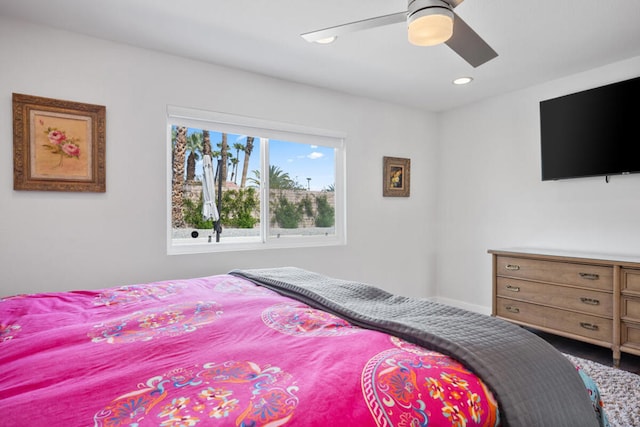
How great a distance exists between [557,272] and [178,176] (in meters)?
3.21

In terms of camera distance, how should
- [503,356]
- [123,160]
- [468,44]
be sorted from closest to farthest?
[503,356] → [468,44] → [123,160]

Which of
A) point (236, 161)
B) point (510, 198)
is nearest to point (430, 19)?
point (236, 161)

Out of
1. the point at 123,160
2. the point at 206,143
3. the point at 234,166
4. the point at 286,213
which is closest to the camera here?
the point at 123,160

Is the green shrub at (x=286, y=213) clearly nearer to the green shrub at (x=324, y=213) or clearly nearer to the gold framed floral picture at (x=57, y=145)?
the green shrub at (x=324, y=213)

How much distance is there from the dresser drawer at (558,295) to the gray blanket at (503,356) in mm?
2022

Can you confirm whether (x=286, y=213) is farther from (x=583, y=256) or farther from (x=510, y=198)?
(x=583, y=256)

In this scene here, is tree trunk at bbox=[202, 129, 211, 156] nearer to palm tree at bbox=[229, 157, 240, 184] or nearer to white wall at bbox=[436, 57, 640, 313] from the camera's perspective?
palm tree at bbox=[229, 157, 240, 184]

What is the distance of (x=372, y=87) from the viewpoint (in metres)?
3.60

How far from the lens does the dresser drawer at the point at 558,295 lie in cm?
267

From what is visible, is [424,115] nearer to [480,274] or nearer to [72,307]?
[480,274]

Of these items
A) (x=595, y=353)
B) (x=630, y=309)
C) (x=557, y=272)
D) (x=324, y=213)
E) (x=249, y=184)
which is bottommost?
(x=595, y=353)

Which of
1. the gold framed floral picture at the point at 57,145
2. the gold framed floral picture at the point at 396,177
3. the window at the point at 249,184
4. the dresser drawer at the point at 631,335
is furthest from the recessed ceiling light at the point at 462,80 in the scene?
the gold framed floral picture at the point at 57,145

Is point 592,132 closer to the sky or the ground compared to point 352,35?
closer to the ground

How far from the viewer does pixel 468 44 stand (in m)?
1.91
